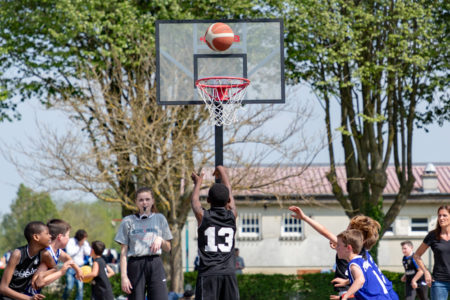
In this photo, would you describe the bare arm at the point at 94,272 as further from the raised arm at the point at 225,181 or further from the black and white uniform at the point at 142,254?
the raised arm at the point at 225,181

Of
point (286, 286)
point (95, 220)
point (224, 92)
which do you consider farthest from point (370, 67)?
point (95, 220)

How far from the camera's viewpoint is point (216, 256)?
866cm

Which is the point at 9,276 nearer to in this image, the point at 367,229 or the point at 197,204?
the point at 197,204

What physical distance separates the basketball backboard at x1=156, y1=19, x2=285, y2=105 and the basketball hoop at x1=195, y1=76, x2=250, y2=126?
15 centimetres

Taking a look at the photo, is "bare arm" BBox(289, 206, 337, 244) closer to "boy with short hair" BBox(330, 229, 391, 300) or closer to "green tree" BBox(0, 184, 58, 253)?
"boy with short hair" BBox(330, 229, 391, 300)

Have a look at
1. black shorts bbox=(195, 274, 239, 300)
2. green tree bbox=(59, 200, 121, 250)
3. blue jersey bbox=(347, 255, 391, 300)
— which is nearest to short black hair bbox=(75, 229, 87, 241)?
black shorts bbox=(195, 274, 239, 300)

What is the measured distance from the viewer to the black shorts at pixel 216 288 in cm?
862

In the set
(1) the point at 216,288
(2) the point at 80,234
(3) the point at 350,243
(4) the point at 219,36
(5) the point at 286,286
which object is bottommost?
(5) the point at 286,286

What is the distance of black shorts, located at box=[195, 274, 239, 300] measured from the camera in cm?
862

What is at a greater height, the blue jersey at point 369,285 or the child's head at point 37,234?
the child's head at point 37,234

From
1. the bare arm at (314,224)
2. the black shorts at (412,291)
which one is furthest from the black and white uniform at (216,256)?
the black shorts at (412,291)

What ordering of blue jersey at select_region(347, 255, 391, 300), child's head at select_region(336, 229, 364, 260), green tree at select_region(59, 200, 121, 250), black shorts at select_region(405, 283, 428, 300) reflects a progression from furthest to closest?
green tree at select_region(59, 200, 121, 250) → black shorts at select_region(405, 283, 428, 300) → child's head at select_region(336, 229, 364, 260) → blue jersey at select_region(347, 255, 391, 300)

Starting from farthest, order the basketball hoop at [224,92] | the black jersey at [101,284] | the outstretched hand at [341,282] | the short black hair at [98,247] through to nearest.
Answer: the black jersey at [101,284]
the short black hair at [98,247]
the basketball hoop at [224,92]
the outstretched hand at [341,282]

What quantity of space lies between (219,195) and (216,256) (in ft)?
2.37
